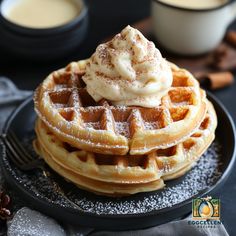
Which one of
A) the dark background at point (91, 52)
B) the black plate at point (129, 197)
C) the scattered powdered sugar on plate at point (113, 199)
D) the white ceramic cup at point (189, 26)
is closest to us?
the black plate at point (129, 197)

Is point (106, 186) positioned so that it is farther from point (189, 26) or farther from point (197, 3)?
point (197, 3)

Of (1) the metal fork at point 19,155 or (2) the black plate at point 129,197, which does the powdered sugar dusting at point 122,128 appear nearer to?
(2) the black plate at point 129,197

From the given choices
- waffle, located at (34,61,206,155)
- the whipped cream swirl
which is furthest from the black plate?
the whipped cream swirl

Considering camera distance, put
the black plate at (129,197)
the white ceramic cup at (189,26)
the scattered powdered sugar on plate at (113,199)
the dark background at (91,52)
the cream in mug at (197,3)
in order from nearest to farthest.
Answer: the black plate at (129,197), the scattered powdered sugar on plate at (113,199), the dark background at (91,52), the white ceramic cup at (189,26), the cream in mug at (197,3)

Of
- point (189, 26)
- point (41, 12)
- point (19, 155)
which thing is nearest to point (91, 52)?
point (41, 12)

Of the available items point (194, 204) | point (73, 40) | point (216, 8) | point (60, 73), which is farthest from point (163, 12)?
point (194, 204)

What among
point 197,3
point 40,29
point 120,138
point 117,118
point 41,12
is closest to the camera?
point 120,138

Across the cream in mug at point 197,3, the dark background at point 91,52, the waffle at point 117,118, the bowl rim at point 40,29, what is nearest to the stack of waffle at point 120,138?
the waffle at point 117,118

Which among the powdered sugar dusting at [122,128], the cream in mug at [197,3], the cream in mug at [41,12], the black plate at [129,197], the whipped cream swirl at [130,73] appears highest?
the whipped cream swirl at [130,73]
